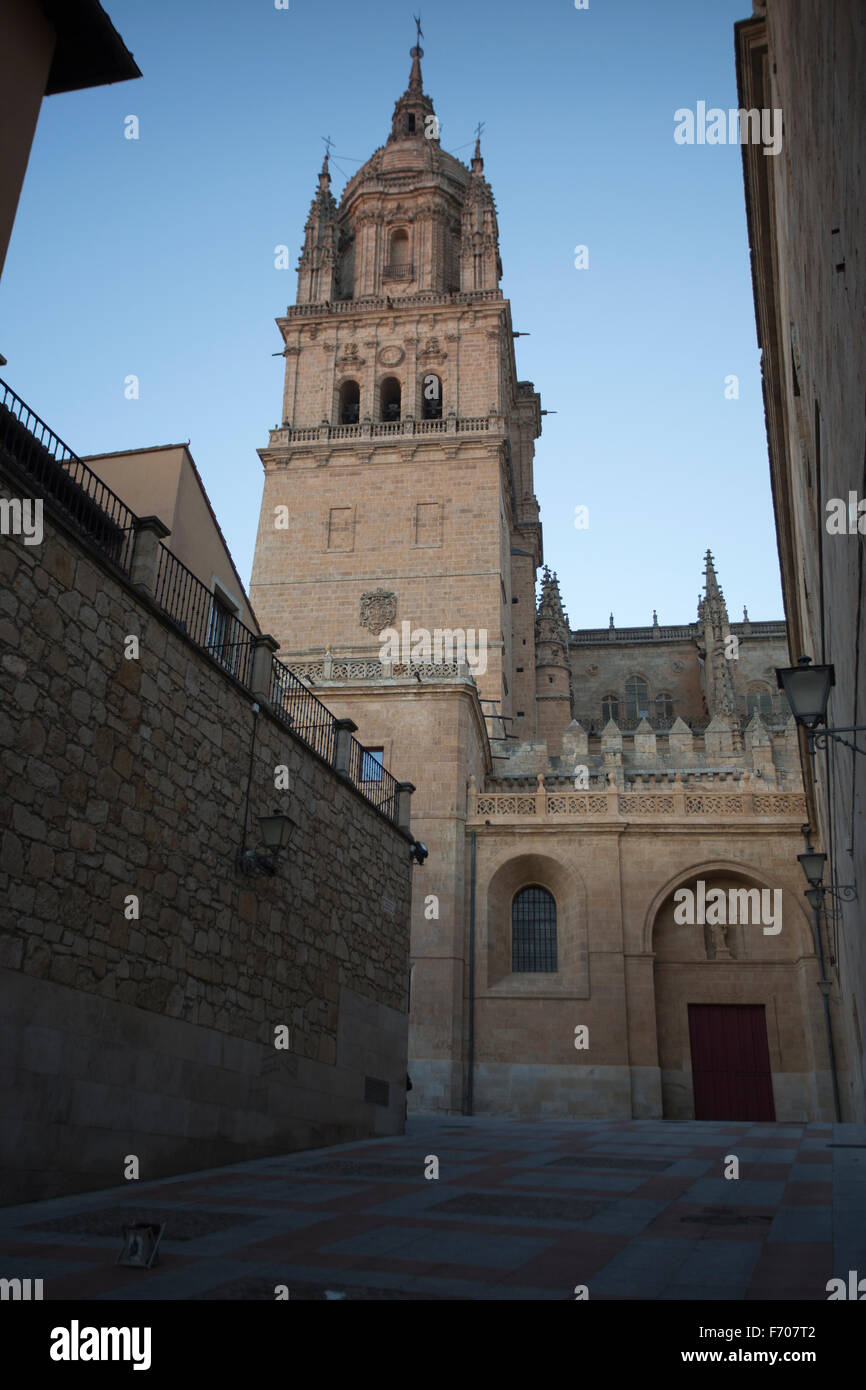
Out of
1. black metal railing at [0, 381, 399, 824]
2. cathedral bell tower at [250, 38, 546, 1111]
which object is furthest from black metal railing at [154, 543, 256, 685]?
cathedral bell tower at [250, 38, 546, 1111]

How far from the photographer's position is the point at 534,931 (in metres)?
23.6

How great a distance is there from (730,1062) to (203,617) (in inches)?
668

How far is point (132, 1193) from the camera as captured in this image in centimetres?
742

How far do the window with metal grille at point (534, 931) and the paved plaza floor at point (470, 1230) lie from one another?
44.3 ft

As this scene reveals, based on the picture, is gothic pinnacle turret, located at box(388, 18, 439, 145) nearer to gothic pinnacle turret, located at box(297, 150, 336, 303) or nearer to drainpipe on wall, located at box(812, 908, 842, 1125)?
gothic pinnacle turret, located at box(297, 150, 336, 303)

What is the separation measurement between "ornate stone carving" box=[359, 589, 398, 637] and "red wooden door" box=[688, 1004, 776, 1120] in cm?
1661

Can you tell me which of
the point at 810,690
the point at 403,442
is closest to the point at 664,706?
the point at 403,442

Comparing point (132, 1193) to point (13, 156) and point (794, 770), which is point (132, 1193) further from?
point (794, 770)

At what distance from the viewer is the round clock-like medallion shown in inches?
1551

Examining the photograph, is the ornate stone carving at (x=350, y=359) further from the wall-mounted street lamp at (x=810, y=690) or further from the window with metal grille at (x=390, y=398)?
the wall-mounted street lamp at (x=810, y=690)

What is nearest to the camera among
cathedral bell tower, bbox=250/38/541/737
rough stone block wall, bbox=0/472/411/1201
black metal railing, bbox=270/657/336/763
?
rough stone block wall, bbox=0/472/411/1201

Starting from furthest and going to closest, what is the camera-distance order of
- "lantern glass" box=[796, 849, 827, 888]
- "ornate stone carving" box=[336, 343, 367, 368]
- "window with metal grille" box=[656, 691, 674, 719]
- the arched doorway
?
"window with metal grille" box=[656, 691, 674, 719] → "ornate stone carving" box=[336, 343, 367, 368] → the arched doorway → "lantern glass" box=[796, 849, 827, 888]
